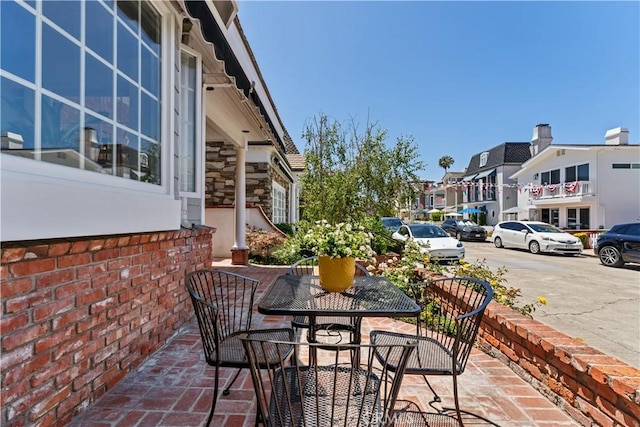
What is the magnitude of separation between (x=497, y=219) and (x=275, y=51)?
Answer: 2605 cm

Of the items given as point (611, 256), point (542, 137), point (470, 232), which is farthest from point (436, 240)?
point (542, 137)

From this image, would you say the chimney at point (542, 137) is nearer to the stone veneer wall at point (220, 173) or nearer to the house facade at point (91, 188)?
the stone veneer wall at point (220, 173)

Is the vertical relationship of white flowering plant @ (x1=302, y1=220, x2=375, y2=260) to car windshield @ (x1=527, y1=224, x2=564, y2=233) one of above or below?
above

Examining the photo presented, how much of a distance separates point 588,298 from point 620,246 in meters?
5.37

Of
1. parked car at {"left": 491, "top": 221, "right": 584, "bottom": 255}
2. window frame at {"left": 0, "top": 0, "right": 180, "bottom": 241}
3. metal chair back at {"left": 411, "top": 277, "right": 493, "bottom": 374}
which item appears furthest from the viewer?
parked car at {"left": 491, "top": 221, "right": 584, "bottom": 255}

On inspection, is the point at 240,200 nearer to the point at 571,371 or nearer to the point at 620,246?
the point at 571,371

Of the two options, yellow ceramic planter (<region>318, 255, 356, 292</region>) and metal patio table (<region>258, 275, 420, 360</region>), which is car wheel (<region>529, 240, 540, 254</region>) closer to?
metal patio table (<region>258, 275, 420, 360</region>)

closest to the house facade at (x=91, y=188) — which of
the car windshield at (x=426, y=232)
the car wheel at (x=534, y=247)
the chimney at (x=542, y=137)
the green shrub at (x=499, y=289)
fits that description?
the green shrub at (x=499, y=289)

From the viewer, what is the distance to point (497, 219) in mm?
27797

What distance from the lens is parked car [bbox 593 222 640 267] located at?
9.31 m

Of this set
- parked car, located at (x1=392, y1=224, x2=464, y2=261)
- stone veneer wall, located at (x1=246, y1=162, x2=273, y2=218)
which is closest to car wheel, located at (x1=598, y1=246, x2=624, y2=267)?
parked car, located at (x1=392, y1=224, x2=464, y2=261)

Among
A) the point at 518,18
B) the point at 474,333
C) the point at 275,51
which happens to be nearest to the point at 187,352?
the point at 474,333

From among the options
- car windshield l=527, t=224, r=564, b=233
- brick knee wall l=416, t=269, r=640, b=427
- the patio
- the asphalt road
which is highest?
car windshield l=527, t=224, r=564, b=233

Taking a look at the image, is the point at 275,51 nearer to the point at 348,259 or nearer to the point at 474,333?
the point at 348,259
